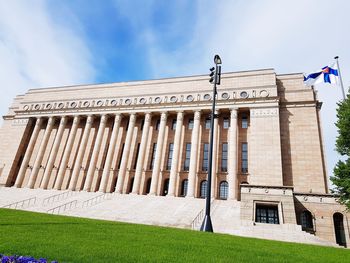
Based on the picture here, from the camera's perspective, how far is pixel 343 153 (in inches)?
738

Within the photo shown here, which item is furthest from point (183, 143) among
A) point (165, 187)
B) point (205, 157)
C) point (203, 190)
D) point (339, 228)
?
point (339, 228)

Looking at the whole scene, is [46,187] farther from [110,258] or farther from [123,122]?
[110,258]

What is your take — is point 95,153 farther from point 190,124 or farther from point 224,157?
point 224,157

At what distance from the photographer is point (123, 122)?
4225cm

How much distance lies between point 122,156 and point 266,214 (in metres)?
22.8

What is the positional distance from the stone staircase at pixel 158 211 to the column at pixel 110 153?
282 cm

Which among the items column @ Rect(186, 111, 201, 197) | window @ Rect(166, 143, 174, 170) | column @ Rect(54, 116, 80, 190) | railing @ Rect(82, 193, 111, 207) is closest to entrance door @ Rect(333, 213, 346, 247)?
column @ Rect(186, 111, 201, 197)

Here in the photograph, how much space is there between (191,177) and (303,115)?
58.4 ft

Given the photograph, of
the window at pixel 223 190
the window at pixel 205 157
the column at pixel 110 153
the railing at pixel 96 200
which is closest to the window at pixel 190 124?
the window at pixel 205 157

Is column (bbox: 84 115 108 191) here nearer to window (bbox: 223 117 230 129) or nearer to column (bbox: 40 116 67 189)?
column (bbox: 40 116 67 189)

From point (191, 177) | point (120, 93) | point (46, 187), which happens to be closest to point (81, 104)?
point (120, 93)

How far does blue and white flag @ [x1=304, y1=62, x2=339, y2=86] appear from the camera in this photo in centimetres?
2330

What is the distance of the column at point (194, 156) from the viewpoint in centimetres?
3205

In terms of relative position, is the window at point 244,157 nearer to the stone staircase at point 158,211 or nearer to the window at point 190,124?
the stone staircase at point 158,211
